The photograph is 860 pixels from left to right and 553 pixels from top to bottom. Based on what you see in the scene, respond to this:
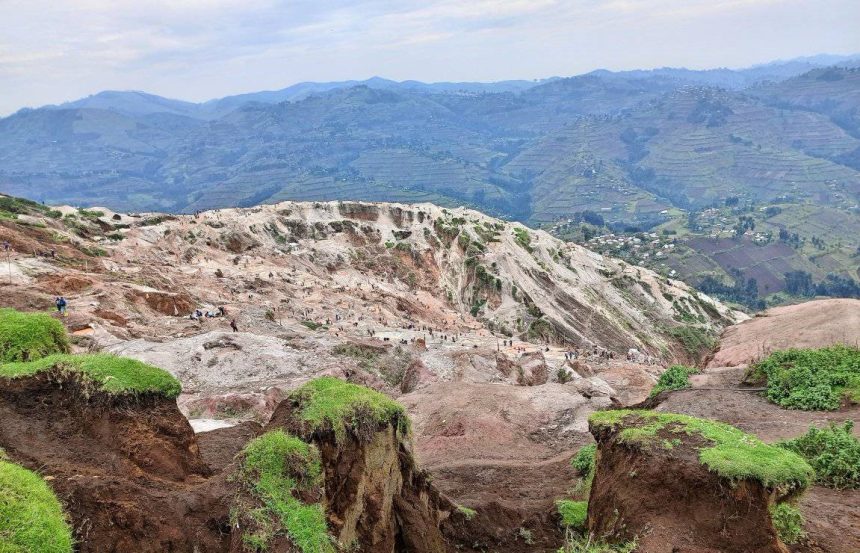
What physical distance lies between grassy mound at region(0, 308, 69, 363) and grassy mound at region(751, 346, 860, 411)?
19.3m

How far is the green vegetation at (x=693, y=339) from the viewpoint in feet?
196

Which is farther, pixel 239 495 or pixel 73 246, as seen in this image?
pixel 73 246

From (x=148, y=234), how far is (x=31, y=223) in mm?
11030

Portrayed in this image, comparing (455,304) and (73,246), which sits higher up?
(73,246)

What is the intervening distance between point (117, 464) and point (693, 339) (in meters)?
61.2

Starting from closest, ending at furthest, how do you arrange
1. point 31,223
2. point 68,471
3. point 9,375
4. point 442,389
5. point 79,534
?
1. point 79,534
2. point 68,471
3. point 9,375
4. point 442,389
5. point 31,223

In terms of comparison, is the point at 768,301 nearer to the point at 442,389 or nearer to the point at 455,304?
the point at 455,304

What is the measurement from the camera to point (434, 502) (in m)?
12.4

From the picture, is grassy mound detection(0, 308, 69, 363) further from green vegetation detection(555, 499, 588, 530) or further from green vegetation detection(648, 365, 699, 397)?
green vegetation detection(648, 365, 699, 397)

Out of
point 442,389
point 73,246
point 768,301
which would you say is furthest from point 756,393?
point 768,301

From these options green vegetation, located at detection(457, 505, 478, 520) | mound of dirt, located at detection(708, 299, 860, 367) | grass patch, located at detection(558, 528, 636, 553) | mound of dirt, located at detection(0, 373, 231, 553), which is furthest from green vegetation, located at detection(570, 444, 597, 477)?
mound of dirt, located at detection(0, 373, 231, 553)

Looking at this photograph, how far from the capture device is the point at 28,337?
11445 mm

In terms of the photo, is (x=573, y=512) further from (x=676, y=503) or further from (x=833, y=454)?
(x=833, y=454)

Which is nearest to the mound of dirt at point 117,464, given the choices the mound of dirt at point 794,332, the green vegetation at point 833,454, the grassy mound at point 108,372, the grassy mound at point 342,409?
the grassy mound at point 108,372
